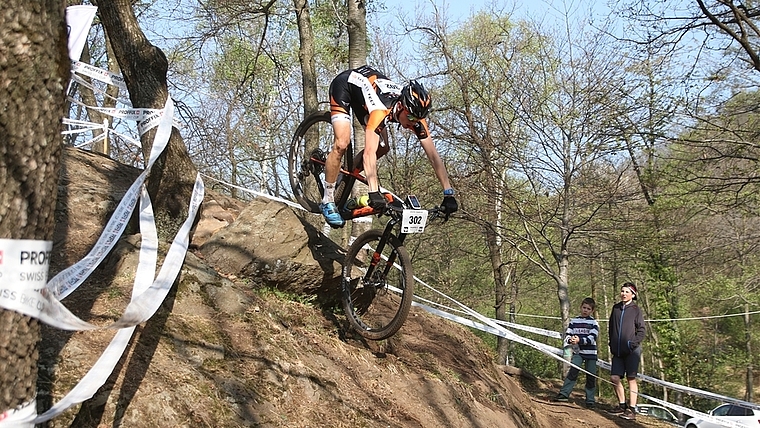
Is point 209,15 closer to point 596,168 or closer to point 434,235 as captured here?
point 596,168

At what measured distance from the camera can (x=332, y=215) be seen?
5.50m

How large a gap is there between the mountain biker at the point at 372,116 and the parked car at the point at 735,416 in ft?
29.4

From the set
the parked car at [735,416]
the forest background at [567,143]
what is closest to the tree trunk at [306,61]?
the forest background at [567,143]

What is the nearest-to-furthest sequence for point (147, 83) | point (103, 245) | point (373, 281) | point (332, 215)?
point (103, 245), point (332, 215), point (373, 281), point (147, 83)

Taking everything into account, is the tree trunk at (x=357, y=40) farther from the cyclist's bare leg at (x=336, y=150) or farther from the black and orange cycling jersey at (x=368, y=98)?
the black and orange cycling jersey at (x=368, y=98)

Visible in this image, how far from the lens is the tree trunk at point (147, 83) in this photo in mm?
5738

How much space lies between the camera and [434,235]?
22781mm

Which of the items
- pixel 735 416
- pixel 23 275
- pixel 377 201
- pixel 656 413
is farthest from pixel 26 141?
pixel 735 416

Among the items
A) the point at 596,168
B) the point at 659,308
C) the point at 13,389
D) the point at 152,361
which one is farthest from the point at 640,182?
the point at 13,389

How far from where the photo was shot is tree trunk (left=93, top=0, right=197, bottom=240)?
18.8ft

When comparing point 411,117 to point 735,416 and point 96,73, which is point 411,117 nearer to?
point 96,73

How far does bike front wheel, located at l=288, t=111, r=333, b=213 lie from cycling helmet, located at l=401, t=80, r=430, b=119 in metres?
1.28

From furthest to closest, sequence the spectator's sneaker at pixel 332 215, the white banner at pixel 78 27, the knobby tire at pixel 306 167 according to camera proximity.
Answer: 1. the knobby tire at pixel 306 167
2. the spectator's sneaker at pixel 332 215
3. the white banner at pixel 78 27

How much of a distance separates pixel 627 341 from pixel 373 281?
4076 mm
